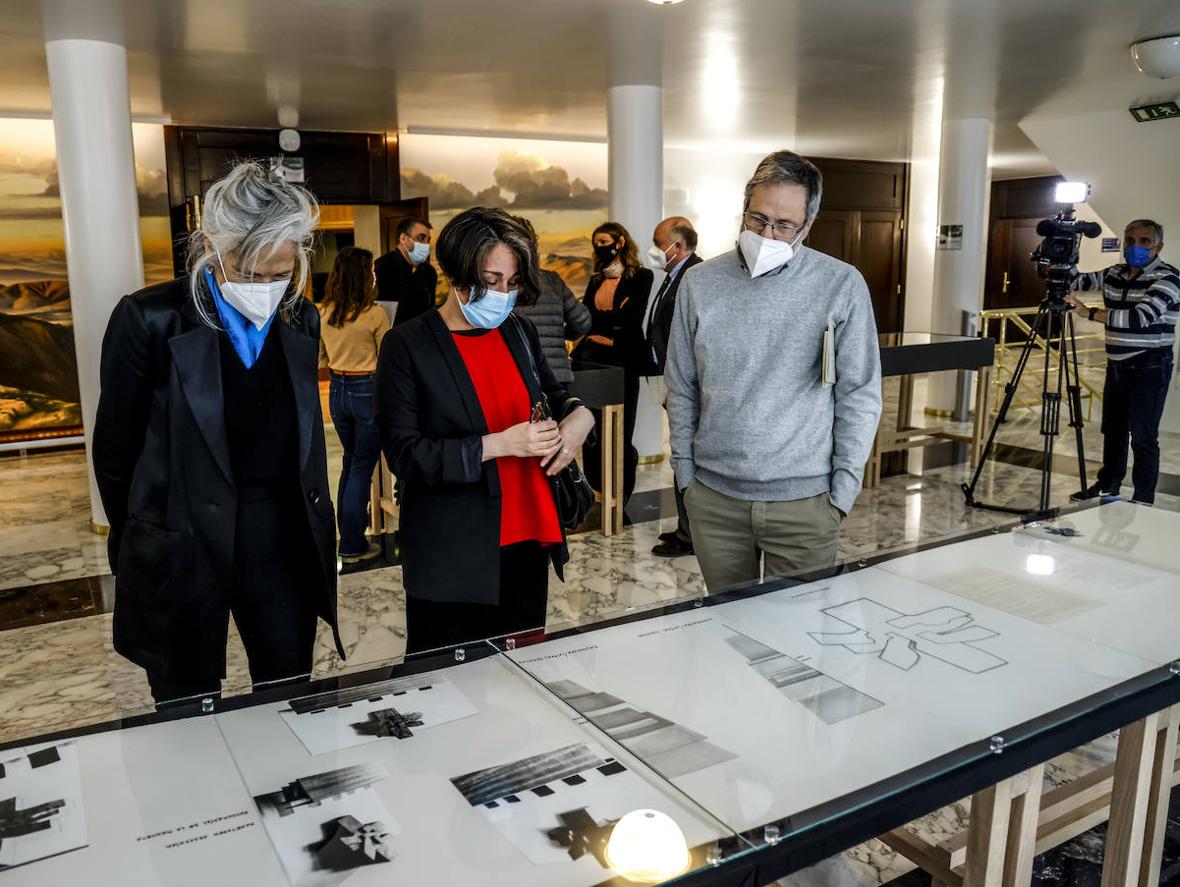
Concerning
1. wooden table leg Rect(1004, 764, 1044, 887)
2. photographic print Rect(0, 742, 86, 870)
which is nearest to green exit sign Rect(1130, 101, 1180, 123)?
wooden table leg Rect(1004, 764, 1044, 887)

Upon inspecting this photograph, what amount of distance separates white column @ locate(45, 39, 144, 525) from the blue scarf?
141 inches

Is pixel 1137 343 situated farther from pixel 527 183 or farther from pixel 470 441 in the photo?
pixel 527 183

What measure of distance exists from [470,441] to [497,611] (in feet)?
1.34

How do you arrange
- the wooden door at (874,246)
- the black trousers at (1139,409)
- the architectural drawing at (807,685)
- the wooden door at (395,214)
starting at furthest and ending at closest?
1. the wooden door at (874,246)
2. the wooden door at (395,214)
3. the black trousers at (1139,409)
4. the architectural drawing at (807,685)

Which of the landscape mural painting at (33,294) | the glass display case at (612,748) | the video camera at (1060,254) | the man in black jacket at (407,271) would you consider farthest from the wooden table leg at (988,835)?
the landscape mural painting at (33,294)

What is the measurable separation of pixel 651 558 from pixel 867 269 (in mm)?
9741

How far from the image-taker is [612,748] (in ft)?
4.06

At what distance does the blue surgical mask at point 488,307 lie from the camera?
200 centimetres

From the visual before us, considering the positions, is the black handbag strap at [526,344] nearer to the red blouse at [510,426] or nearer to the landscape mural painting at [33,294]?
the red blouse at [510,426]

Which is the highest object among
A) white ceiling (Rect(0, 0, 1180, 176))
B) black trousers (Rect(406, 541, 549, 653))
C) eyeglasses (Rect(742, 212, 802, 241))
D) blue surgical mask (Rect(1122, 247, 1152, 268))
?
white ceiling (Rect(0, 0, 1180, 176))

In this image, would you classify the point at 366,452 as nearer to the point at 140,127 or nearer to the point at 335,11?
the point at 335,11

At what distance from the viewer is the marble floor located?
235 cm

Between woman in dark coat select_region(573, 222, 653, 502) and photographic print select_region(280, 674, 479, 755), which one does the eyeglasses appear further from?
woman in dark coat select_region(573, 222, 653, 502)

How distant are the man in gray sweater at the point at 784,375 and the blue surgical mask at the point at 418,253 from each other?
3505mm
